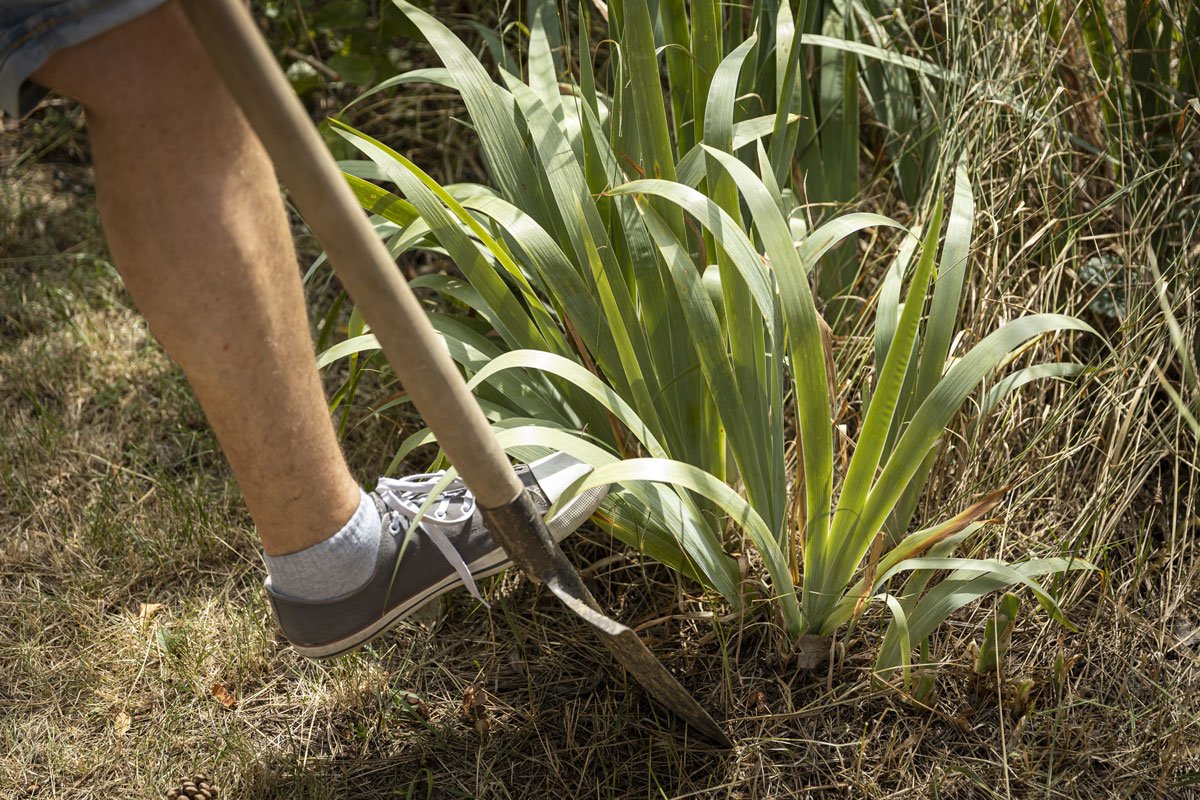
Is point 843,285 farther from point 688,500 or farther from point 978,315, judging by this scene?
point 688,500

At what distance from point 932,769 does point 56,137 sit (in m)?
2.51

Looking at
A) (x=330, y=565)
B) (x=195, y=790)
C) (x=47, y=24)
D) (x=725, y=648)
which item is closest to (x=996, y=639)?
(x=725, y=648)

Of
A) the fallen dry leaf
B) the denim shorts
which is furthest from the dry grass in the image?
the denim shorts

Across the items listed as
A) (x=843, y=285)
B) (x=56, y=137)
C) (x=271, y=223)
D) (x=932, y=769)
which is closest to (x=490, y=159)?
(x=271, y=223)

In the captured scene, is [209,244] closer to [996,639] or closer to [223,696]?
[223,696]

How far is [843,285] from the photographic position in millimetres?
1848

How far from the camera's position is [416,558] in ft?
4.37

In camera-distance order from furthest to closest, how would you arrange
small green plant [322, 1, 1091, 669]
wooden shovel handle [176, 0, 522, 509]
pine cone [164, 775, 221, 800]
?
pine cone [164, 775, 221, 800]
small green plant [322, 1, 1091, 669]
wooden shovel handle [176, 0, 522, 509]

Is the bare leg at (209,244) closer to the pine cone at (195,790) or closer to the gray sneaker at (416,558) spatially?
the gray sneaker at (416,558)

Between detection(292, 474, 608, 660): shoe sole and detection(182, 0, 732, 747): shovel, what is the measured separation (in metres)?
0.06

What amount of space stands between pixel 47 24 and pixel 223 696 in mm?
943

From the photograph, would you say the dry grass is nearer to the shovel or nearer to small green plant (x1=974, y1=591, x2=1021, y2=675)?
small green plant (x1=974, y1=591, x2=1021, y2=675)

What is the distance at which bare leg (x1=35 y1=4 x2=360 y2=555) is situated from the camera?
1.02 metres

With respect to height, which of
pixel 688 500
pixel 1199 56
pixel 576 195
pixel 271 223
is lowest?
pixel 688 500
